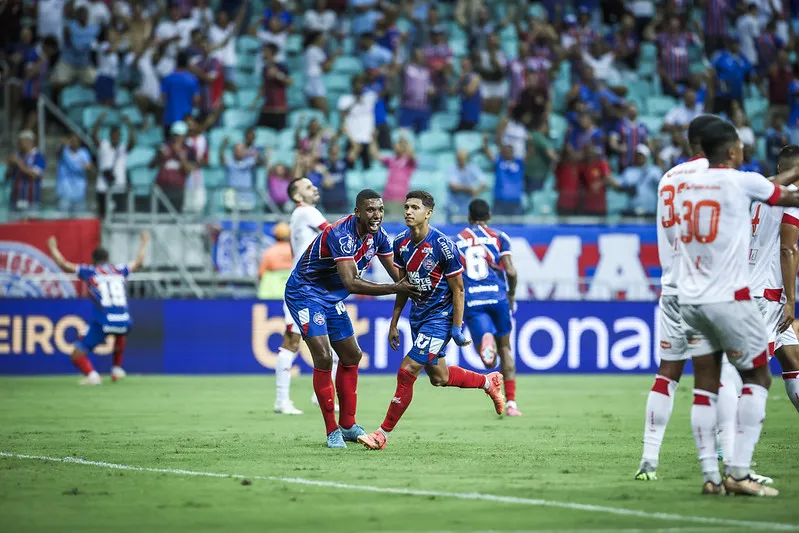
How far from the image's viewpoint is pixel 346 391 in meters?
11.6

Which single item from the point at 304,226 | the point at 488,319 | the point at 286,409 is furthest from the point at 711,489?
the point at 286,409

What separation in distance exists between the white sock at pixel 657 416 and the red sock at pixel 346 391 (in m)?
3.37

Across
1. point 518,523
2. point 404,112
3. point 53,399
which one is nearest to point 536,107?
point 404,112

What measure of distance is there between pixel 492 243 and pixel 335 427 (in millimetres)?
4728

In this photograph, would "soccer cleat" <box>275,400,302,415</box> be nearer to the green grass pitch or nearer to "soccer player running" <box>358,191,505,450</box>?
the green grass pitch

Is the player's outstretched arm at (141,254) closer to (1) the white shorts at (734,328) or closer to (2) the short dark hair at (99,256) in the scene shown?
(2) the short dark hair at (99,256)

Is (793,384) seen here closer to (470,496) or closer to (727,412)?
(727,412)

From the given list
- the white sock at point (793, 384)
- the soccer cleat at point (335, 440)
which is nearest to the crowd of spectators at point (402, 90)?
the soccer cleat at point (335, 440)

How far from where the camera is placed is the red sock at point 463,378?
40.3 ft

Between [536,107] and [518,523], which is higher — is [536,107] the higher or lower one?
the higher one

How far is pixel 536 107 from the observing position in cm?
2627

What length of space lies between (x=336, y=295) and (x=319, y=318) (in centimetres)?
35

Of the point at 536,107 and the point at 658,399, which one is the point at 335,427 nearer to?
the point at 658,399

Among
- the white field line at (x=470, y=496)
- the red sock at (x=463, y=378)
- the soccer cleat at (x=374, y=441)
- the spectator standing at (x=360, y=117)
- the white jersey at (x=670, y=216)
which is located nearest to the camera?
the white field line at (x=470, y=496)
